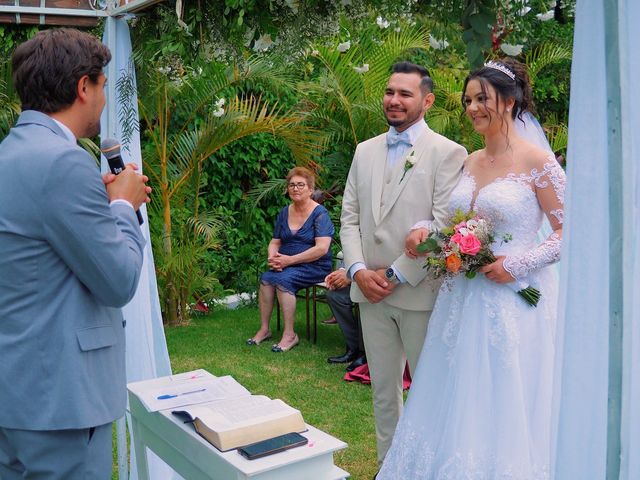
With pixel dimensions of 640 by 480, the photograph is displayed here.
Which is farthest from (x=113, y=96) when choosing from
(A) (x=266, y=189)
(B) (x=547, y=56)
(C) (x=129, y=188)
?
(B) (x=547, y=56)

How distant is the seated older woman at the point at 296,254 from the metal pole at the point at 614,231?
18.7 feet

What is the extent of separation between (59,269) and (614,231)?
148cm

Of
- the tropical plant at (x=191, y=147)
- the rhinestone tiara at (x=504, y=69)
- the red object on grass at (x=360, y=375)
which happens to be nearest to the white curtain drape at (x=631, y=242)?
the rhinestone tiara at (x=504, y=69)

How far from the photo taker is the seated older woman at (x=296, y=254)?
752cm

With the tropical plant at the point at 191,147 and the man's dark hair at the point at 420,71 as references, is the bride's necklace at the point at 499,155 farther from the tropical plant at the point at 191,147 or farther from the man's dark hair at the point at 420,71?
the tropical plant at the point at 191,147

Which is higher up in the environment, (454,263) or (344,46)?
(344,46)

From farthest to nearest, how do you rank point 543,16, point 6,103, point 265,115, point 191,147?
point 265,115 → point 191,147 → point 6,103 → point 543,16

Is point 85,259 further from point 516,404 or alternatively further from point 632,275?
point 516,404

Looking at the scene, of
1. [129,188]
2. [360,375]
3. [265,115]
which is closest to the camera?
[129,188]

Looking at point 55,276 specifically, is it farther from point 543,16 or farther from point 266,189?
point 266,189

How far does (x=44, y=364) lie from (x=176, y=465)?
900mm

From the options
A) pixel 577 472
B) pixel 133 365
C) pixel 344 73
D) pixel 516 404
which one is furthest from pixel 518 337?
pixel 344 73

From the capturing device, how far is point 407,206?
3.83 m

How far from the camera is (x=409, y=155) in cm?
385
